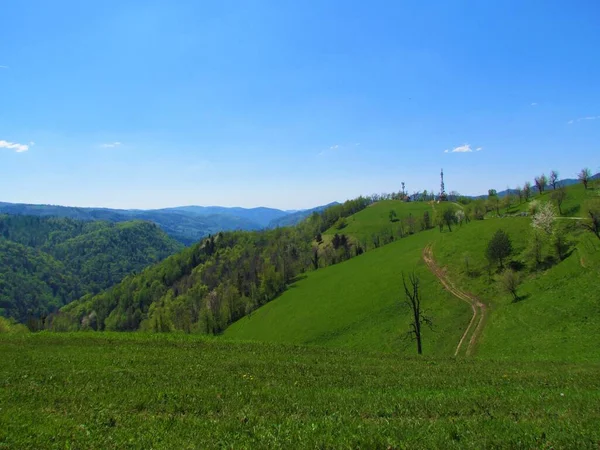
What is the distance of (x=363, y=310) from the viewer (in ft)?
293

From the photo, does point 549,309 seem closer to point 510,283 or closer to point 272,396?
point 510,283

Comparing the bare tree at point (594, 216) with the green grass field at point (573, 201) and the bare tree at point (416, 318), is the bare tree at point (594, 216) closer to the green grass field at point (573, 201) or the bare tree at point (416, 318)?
the bare tree at point (416, 318)

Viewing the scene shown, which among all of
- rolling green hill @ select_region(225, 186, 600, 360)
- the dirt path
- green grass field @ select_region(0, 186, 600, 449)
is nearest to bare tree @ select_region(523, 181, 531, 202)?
rolling green hill @ select_region(225, 186, 600, 360)

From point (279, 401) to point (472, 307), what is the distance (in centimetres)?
6878

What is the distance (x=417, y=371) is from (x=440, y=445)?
40.2ft

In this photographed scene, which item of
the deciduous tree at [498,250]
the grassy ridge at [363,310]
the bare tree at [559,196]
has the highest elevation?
the bare tree at [559,196]

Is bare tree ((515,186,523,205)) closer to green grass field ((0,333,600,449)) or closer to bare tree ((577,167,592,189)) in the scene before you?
bare tree ((577,167,592,189))

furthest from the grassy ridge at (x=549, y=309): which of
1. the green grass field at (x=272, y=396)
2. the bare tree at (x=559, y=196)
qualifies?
the bare tree at (x=559, y=196)

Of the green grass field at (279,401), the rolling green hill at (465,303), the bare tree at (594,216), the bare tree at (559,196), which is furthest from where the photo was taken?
the bare tree at (559,196)

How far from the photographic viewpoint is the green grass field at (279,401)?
9.91 metres

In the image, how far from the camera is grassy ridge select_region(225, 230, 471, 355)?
7081 cm

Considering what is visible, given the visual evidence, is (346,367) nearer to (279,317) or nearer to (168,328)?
(279,317)

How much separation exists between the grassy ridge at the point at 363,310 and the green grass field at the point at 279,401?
45.6 m

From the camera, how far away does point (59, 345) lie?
1019 inches
